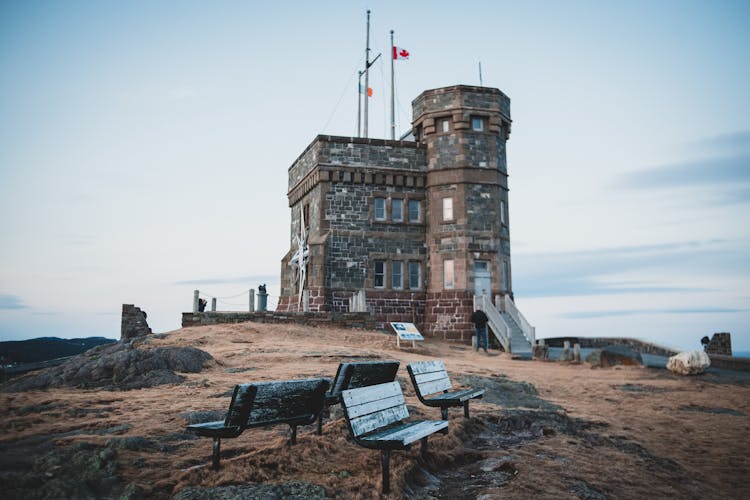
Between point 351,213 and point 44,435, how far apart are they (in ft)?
68.7

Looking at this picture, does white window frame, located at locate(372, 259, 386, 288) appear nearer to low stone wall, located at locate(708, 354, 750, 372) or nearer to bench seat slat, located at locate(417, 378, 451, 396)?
low stone wall, located at locate(708, 354, 750, 372)

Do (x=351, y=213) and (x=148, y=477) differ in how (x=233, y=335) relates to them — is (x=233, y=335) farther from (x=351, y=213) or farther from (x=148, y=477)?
(x=148, y=477)

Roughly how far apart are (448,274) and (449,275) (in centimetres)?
7

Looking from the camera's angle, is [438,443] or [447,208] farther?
[447,208]

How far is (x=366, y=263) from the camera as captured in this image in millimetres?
26656

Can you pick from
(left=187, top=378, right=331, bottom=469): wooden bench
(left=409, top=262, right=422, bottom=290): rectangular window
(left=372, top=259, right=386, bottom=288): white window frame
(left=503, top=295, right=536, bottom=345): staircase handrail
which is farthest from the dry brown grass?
(left=409, top=262, right=422, bottom=290): rectangular window

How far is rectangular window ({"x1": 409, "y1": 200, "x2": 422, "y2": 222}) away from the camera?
91.0 feet

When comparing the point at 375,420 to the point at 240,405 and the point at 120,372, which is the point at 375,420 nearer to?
the point at 240,405

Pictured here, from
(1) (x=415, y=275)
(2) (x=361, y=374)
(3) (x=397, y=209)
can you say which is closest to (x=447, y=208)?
(3) (x=397, y=209)

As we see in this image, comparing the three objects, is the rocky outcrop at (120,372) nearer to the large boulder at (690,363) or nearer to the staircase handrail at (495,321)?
the large boulder at (690,363)

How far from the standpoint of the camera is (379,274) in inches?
1063

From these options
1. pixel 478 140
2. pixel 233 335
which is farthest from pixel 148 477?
pixel 478 140

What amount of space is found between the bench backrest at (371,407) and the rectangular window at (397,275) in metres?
20.6

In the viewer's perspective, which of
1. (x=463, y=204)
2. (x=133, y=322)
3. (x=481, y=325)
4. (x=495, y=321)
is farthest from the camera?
(x=463, y=204)
